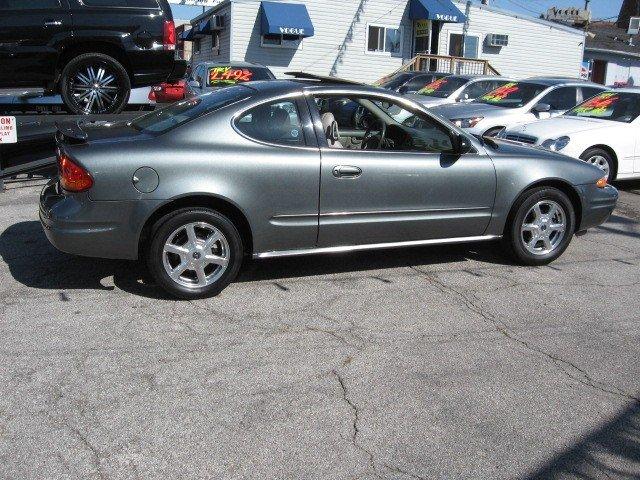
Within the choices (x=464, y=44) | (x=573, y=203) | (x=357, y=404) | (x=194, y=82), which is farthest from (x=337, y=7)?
(x=357, y=404)

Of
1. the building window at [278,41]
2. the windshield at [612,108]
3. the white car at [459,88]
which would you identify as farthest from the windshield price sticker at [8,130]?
the building window at [278,41]

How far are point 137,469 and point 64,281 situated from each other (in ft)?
8.66

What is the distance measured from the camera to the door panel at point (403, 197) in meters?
5.11

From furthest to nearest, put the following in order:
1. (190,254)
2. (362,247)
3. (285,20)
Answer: (285,20) < (362,247) < (190,254)

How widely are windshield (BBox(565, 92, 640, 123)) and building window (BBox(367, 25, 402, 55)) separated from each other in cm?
1559

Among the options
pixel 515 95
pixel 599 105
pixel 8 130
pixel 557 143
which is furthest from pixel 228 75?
pixel 557 143

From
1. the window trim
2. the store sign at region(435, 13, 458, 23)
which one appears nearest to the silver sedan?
the store sign at region(435, 13, 458, 23)

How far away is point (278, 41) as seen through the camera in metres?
23.8

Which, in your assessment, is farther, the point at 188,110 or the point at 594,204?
the point at 594,204

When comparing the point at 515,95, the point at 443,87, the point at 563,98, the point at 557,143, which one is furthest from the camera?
the point at 443,87

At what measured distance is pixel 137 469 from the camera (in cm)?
295

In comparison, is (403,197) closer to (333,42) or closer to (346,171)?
(346,171)

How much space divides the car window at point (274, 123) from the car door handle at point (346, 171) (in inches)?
12.8

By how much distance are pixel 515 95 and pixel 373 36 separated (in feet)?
44.8
